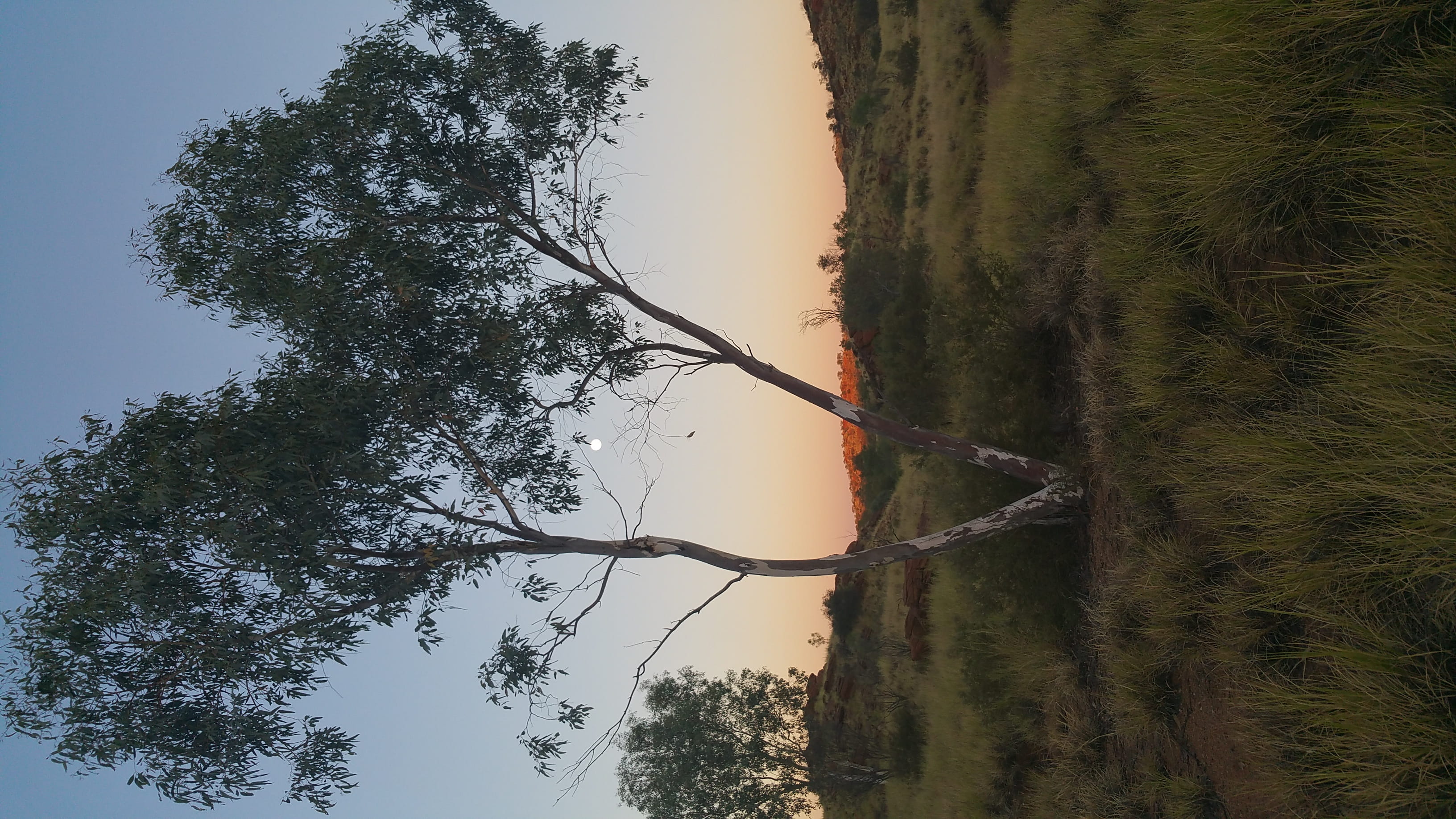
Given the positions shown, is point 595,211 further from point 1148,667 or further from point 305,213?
point 1148,667

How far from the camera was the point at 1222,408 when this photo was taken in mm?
6457

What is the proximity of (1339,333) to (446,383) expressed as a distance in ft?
32.6

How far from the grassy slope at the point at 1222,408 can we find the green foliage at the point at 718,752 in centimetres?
985

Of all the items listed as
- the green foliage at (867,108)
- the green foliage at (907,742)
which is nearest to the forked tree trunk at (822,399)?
the green foliage at (907,742)

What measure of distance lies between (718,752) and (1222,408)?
19566mm

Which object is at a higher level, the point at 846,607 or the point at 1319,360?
the point at 846,607

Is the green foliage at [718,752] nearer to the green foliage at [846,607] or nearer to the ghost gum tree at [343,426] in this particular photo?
the green foliage at [846,607]

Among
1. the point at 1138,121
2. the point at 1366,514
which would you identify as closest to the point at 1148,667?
the point at 1366,514

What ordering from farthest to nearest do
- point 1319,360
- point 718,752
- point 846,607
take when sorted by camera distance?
point 846,607 → point 718,752 → point 1319,360

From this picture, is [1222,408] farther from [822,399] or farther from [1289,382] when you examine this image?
[822,399]

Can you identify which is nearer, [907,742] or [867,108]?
[907,742]

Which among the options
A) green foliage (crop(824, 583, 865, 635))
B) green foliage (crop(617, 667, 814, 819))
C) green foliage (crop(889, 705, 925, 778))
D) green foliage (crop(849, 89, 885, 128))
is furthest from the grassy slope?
green foliage (crop(849, 89, 885, 128))

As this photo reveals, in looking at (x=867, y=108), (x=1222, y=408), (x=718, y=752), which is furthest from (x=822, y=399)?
(x=867, y=108)

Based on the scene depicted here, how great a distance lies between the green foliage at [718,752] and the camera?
21.9 meters
